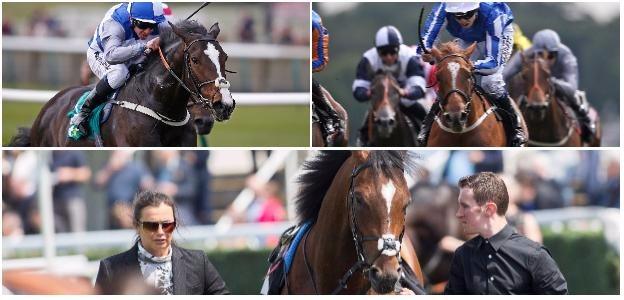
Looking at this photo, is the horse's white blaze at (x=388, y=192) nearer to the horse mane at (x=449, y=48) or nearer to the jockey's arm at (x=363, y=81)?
the horse mane at (x=449, y=48)

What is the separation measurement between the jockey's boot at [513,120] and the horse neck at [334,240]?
1.90m

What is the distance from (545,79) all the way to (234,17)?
357 centimetres

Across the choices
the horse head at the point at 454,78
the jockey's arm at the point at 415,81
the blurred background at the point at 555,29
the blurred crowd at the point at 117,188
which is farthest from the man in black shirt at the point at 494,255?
the blurred background at the point at 555,29

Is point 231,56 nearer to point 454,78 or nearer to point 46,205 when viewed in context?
point 46,205

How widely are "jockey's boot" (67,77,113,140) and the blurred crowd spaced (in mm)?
762

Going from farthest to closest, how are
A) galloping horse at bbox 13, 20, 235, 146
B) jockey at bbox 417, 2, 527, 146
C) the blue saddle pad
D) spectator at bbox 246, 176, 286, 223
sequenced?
1. spectator at bbox 246, 176, 286, 223
2. jockey at bbox 417, 2, 527, 146
3. galloping horse at bbox 13, 20, 235, 146
4. the blue saddle pad

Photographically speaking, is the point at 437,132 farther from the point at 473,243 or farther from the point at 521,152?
the point at 473,243

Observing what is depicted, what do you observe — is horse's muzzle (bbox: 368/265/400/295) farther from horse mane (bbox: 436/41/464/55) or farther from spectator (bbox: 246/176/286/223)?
spectator (bbox: 246/176/286/223)

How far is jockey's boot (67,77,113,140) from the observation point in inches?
226

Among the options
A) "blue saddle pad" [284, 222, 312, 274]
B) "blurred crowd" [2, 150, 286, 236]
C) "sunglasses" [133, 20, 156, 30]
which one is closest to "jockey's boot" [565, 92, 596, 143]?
"blurred crowd" [2, 150, 286, 236]

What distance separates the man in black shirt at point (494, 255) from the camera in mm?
4320

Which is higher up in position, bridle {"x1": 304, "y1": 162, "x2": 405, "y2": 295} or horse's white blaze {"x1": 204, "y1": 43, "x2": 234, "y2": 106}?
horse's white blaze {"x1": 204, "y1": 43, "x2": 234, "y2": 106}

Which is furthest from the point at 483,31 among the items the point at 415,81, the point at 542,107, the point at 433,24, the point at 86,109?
the point at 86,109
